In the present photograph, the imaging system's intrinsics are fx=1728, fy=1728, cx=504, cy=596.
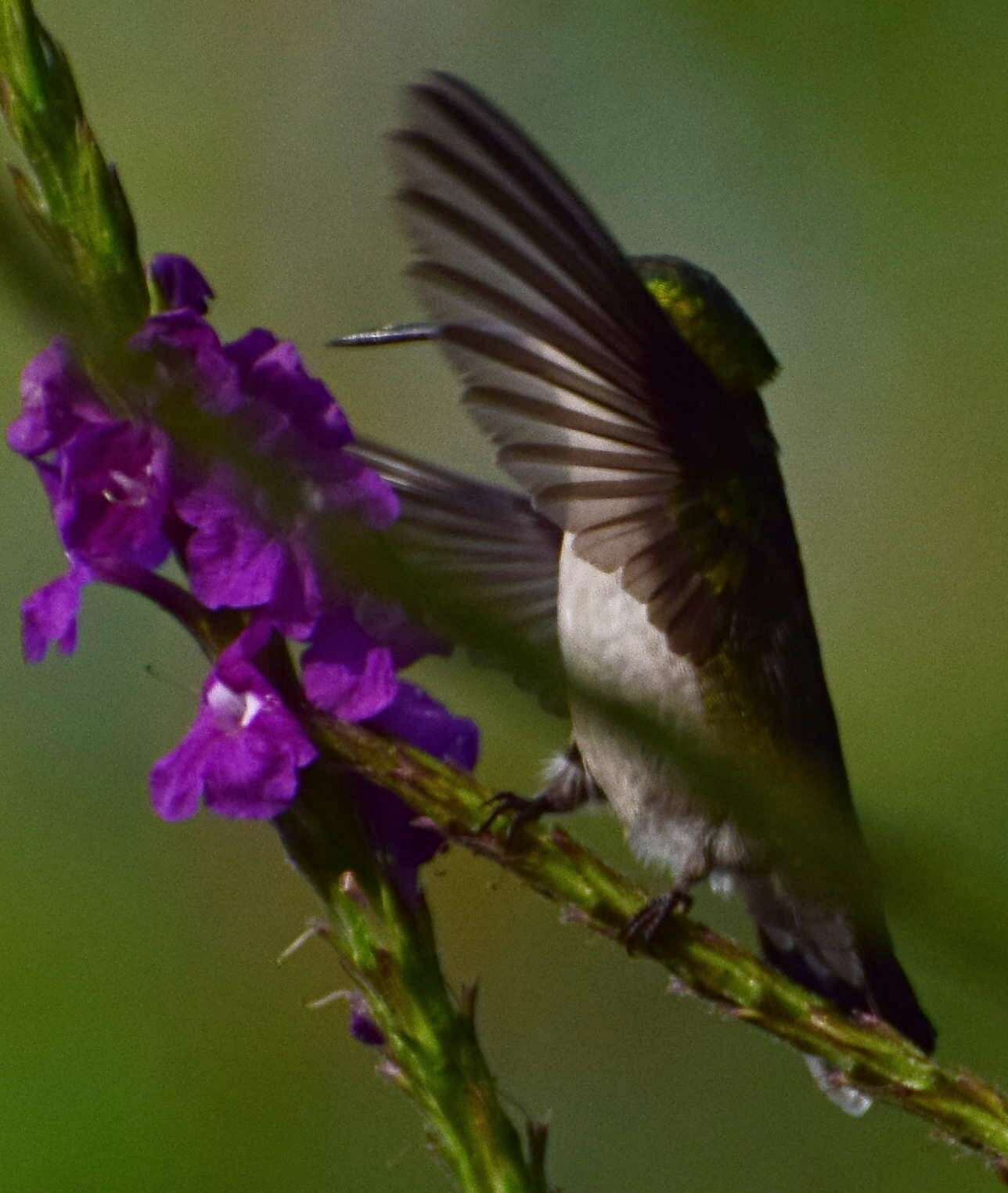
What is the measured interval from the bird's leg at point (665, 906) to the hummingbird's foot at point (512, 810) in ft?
0.44

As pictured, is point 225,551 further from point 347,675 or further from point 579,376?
point 579,376

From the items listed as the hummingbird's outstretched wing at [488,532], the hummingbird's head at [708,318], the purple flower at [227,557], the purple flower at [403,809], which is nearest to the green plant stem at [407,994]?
the purple flower at [403,809]

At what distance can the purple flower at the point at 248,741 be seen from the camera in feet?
4.81

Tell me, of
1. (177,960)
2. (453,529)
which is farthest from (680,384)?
(177,960)

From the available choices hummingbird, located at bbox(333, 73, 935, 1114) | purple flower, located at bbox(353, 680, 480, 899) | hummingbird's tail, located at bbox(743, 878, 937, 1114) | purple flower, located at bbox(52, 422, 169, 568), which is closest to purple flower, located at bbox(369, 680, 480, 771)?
purple flower, located at bbox(353, 680, 480, 899)

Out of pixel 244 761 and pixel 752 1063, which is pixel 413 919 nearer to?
pixel 244 761

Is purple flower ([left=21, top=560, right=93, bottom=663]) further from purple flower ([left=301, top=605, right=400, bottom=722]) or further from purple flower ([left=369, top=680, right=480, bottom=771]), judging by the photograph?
purple flower ([left=369, top=680, right=480, bottom=771])

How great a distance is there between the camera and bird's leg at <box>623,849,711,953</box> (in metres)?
1.55

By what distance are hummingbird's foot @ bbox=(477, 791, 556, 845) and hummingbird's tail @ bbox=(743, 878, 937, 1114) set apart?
0.52 m

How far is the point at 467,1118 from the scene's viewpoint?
1619mm

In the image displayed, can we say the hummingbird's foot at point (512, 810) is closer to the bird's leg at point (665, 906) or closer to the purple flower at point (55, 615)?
the bird's leg at point (665, 906)

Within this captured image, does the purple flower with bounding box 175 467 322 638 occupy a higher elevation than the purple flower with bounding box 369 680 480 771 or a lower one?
higher

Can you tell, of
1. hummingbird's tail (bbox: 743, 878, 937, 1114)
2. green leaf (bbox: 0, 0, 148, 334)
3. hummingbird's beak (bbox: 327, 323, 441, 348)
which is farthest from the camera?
hummingbird's tail (bbox: 743, 878, 937, 1114)

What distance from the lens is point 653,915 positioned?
162 centimetres
